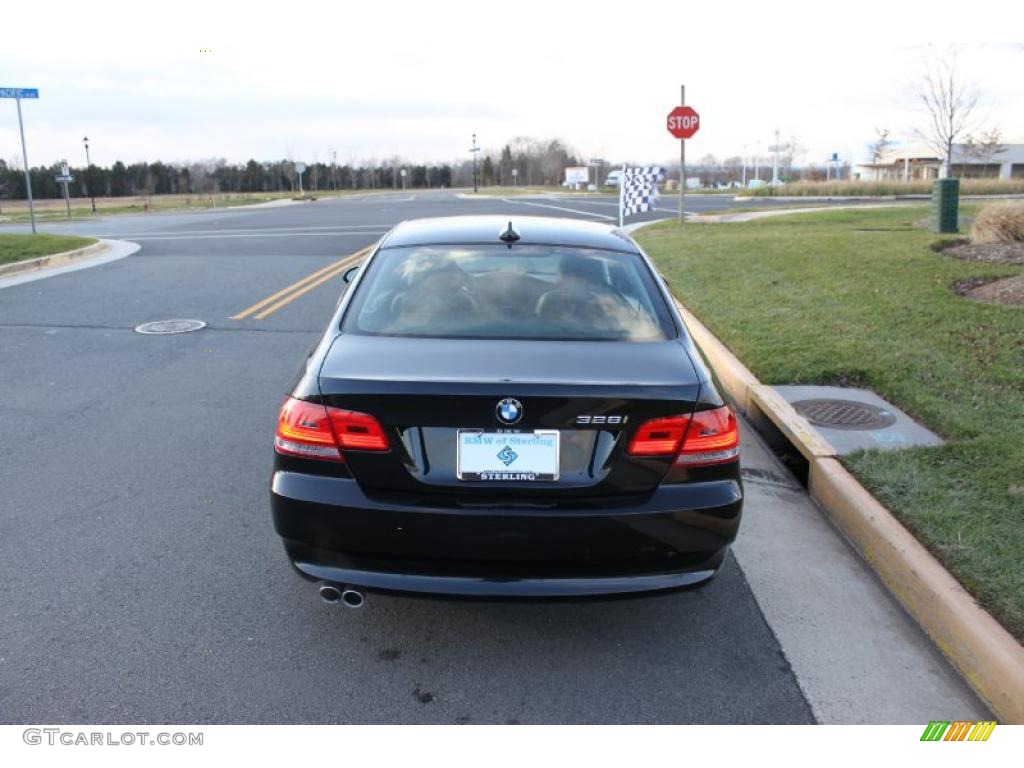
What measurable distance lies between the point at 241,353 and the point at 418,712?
5.91 meters

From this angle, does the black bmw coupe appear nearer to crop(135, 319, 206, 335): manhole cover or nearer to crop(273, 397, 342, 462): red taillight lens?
crop(273, 397, 342, 462): red taillight lens

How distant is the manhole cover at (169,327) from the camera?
9097mm

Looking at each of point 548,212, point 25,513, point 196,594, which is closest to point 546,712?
point 196,594

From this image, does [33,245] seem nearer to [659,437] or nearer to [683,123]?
[683,123]

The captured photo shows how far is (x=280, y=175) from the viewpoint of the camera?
9906 cm

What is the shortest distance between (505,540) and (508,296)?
51.6 inches

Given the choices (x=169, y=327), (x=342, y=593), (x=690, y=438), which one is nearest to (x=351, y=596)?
(x=342, y=593)

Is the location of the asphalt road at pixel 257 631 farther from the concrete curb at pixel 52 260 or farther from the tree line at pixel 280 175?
the tree line at pixel 280 175

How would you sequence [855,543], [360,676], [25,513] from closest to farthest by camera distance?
[360,676]
[855,543]
[25,513]

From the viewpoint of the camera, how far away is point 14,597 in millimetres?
3564

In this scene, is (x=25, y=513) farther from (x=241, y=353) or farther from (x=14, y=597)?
(x=241, y=353)

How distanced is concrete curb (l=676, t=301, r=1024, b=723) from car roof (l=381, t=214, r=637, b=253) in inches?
68.4

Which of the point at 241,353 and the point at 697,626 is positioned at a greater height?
the point at 241,353

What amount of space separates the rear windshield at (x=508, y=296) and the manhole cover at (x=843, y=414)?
2261 millimetres
